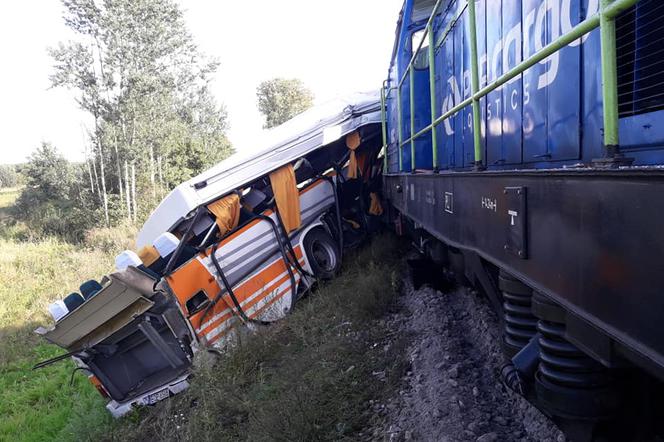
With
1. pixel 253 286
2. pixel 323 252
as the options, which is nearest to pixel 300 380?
pixel 253 286

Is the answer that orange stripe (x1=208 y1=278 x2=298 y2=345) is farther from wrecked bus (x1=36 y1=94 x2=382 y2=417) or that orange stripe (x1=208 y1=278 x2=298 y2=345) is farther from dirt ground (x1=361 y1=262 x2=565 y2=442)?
dirt ground (x1=361 y1=262 x2=565 y2=442)

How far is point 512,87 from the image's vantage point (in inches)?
134

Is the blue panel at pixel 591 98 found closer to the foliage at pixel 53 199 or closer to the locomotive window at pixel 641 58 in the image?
the locomotive window at pixel 641 58

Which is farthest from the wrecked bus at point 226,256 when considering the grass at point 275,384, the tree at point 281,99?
the tree at point 281,99

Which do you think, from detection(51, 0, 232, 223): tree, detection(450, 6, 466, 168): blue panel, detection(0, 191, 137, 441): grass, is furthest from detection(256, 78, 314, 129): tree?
detection(450, 6, 466, 168): blue panel

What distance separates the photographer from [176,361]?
6.14 m

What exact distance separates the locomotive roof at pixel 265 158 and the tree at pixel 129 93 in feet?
51.5

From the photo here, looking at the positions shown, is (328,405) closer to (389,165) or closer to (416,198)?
(416,198)

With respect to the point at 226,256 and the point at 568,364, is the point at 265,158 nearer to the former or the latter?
the point at 226,256

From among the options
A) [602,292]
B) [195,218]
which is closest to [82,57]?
[195,218]

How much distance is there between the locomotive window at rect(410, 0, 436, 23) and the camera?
6629 mm

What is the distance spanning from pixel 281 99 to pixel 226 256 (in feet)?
112

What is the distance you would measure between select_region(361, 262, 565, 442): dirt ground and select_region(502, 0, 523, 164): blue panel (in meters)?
1.61

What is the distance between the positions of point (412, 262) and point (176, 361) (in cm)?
314
